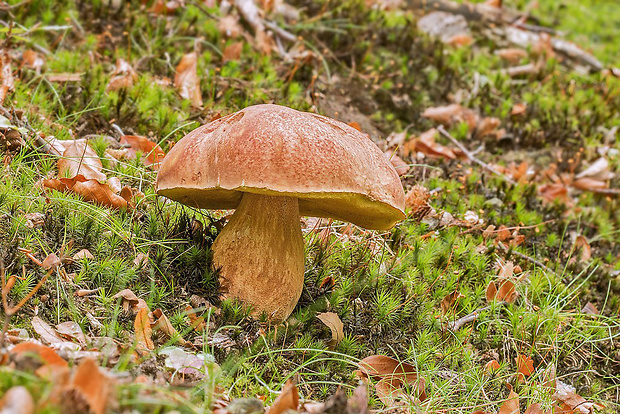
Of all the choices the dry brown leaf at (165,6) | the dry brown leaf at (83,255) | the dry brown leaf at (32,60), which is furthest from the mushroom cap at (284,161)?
the dry brown leaf at (165,6)

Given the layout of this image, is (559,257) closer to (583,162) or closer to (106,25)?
(583,162)

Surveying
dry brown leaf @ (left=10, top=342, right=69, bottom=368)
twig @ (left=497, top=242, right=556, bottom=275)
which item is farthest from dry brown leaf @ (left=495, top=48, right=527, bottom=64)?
dry brown leaf @ (left=10, top=342, right=69, bottom=368)

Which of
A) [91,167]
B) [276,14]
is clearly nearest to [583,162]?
[276,14]

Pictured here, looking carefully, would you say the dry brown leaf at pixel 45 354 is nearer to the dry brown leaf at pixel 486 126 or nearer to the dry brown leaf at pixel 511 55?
the dry brown leaf at pixel 486 126

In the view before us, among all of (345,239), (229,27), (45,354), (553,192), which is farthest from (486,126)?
(45,354)

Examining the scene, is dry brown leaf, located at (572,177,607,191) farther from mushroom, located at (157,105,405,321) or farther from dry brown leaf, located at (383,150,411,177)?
mushroom, located at (157,105,405,321)

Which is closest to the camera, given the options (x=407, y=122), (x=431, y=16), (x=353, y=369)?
(x=353, y=369)
